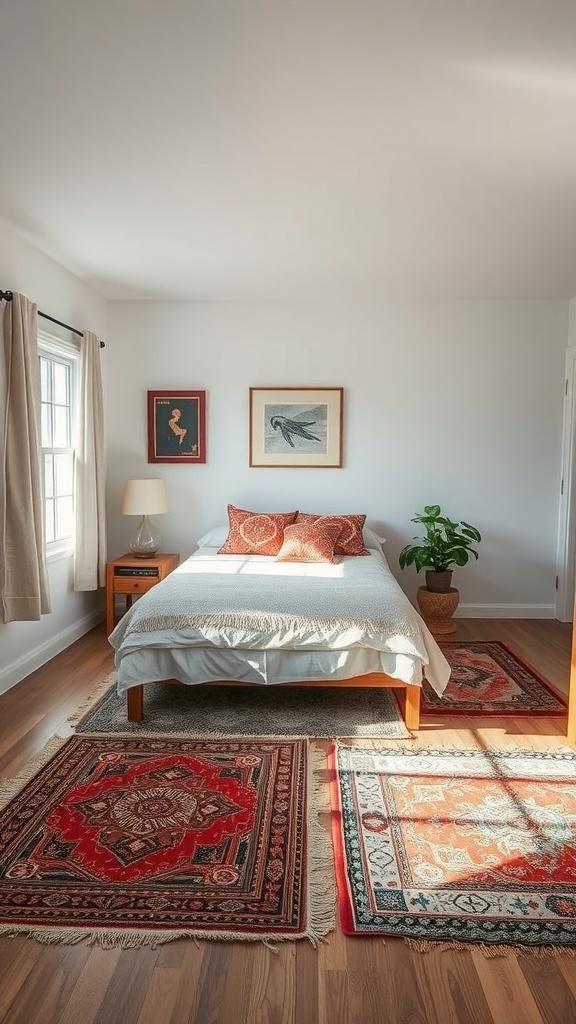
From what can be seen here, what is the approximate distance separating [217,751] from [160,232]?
2.65m

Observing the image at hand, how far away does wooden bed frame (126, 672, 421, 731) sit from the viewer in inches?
127

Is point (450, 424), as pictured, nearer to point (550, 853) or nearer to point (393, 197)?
point (393, 197)

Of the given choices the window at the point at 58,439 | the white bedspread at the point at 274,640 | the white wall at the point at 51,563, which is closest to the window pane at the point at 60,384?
the window at the point at 58,439

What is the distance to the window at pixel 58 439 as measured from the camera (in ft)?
14.4

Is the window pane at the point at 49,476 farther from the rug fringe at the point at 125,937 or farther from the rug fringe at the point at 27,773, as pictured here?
the rug fringe at the point at 125,937

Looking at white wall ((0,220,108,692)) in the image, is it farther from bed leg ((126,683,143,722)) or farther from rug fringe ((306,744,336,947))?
rug fringe ((306,744,336,947))

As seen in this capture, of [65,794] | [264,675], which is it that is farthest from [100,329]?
[65,794]

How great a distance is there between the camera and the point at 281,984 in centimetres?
168

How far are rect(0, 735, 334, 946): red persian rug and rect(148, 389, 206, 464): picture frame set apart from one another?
2.82 meters

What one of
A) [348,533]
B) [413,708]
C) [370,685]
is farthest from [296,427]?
[413,708]

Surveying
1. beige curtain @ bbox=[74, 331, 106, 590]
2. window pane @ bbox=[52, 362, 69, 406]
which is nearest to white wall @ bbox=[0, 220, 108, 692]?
beige curtain @ bbox=[74, 331, 106, 590]

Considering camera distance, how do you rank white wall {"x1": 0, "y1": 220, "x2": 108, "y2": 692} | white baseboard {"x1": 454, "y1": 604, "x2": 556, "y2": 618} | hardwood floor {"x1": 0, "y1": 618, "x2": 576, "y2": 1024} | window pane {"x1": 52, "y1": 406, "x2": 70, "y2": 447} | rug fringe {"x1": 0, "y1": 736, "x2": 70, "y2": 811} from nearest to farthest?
hardwood floor {"x1": 0, "y1": 618, "x2": 576, "y2": 1024}, rug fringe {"x1": 0, "y1": 736, "x2": 70, "y2": 811}, white wall {"x1": 0, "y1": 220, "x2": 108, "y2": 692}, window pane {"x1": 52, "y1": 406, "x2": 70, "y2": 447}, white baseboard {"x1": 454, "y1": 604, "x2": 556, "y2": 618}

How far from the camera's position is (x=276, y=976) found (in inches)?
67.2

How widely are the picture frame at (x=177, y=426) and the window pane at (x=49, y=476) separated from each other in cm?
105
